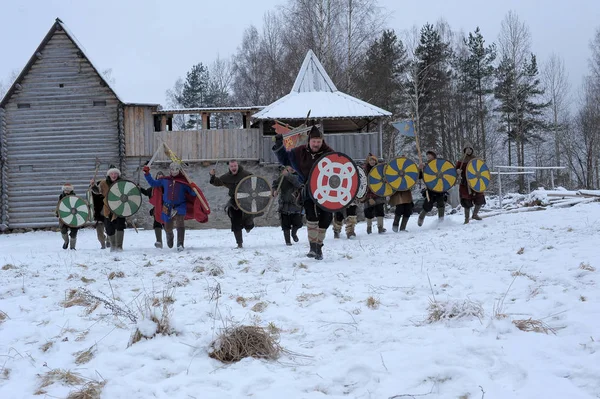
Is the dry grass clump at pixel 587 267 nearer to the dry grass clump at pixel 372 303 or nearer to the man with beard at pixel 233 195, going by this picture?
the dry grass clump at pixel 372 303

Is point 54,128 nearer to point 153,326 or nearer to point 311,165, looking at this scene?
point 311,165

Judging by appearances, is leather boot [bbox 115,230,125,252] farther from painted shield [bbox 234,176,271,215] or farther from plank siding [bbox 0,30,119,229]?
plank siding [bbox 0,30,119,229]

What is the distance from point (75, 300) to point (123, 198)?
5.19m

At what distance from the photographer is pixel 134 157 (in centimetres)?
2081

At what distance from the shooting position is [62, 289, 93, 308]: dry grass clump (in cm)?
391

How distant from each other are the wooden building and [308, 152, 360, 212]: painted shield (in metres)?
16.4

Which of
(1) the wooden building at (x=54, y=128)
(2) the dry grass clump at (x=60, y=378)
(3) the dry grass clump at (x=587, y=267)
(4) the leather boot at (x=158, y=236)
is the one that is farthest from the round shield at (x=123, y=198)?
(1) the wooden building at (x=54, y=128)

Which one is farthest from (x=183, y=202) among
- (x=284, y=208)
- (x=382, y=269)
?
(x=382, y=269)

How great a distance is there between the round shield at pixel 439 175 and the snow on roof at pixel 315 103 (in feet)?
27.1

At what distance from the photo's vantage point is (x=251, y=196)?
339 inches

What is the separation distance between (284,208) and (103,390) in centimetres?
695

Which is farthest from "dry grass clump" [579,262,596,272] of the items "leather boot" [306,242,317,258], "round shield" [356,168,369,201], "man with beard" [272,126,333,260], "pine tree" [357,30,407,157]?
"pine tree" [357,30,407,157]

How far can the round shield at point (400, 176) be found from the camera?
9.94m

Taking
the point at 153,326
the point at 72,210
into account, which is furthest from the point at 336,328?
the point at 72,210
